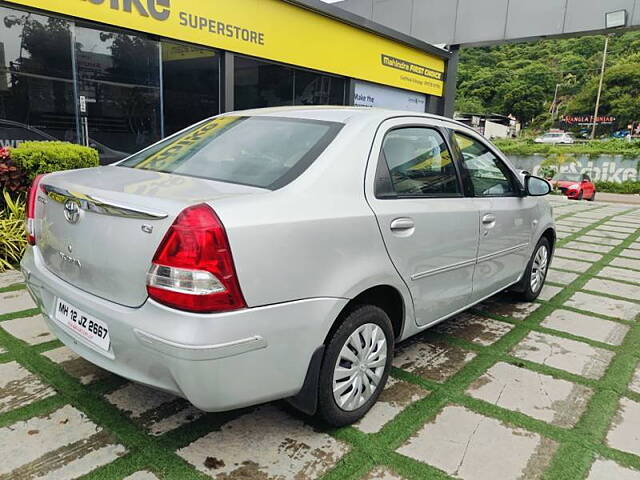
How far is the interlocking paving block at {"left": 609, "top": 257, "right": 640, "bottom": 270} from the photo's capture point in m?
6.19

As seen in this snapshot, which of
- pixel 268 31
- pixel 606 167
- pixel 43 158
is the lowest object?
pixel 43 158

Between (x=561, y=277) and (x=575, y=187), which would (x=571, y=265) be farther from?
(x=575, y=187)

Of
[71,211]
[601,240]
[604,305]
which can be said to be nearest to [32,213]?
[71,211]

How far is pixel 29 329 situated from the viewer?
3324mm

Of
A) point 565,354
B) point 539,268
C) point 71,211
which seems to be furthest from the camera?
point 539,268

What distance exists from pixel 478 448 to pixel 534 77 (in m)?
86.1

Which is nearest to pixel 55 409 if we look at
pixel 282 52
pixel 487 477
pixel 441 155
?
pixel 487 477

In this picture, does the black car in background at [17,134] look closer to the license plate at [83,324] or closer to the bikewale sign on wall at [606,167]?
the license plate at [83,324]

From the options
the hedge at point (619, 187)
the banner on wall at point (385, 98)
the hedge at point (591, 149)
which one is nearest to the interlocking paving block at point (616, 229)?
the banner on wall at point (385, 98)

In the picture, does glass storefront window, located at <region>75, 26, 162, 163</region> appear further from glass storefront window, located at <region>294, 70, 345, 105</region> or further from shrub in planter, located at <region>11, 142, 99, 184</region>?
glass storefront window, located at <region>294, 70, 345, 105</region>

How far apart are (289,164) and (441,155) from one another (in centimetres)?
118

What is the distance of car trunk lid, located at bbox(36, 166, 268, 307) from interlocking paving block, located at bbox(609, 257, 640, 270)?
575 centimetres

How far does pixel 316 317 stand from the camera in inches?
81.3

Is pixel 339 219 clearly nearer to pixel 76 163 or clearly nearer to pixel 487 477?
pixel 487 477
